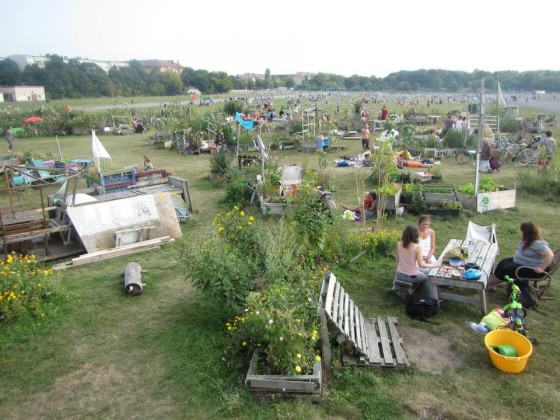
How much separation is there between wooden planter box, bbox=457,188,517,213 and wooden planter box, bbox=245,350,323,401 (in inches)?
296

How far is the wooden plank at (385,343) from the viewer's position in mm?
4851

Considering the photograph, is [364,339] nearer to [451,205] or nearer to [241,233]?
[241,233]

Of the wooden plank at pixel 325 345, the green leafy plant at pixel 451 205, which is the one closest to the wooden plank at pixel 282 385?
the wooden plank at pixel 325 345

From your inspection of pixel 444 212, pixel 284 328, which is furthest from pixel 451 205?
pixel 284 328

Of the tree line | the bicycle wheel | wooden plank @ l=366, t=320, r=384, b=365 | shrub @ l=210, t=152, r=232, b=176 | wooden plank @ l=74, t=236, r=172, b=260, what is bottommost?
wooden plank @ l=366, t=320, r=384, b=365

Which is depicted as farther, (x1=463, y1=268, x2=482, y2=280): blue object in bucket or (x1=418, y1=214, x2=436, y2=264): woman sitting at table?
(x1=418, y1=214, x2=436, y2=264): woman sitting at table

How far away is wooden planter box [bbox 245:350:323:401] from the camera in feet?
14.2

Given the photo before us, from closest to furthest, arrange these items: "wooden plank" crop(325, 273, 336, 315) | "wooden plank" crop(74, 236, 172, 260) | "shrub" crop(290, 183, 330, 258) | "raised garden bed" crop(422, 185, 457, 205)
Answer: "wooden plank" crop(325, 273, 336, 315) → "shrub" crop(290, 183, 330, 258) → "wooden plank" crop(74, 236, 172, 260) → "raised garden bed" crop(422, 185, 457, 205)

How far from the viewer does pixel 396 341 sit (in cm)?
525

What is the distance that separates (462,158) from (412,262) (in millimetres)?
12967

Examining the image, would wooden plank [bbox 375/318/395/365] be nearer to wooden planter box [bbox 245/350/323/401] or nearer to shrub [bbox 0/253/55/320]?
wooden planter box [bbox 245/350/323/401]

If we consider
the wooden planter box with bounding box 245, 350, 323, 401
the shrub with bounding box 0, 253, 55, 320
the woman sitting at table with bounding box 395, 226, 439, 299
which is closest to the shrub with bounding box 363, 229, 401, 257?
the woman sitting at table with bounding box 395, 226, 439, 299

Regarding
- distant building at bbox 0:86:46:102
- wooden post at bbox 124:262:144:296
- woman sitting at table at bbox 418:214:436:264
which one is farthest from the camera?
distant building at bbox 0:86:46:102

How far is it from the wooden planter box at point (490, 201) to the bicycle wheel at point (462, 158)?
6.68m
